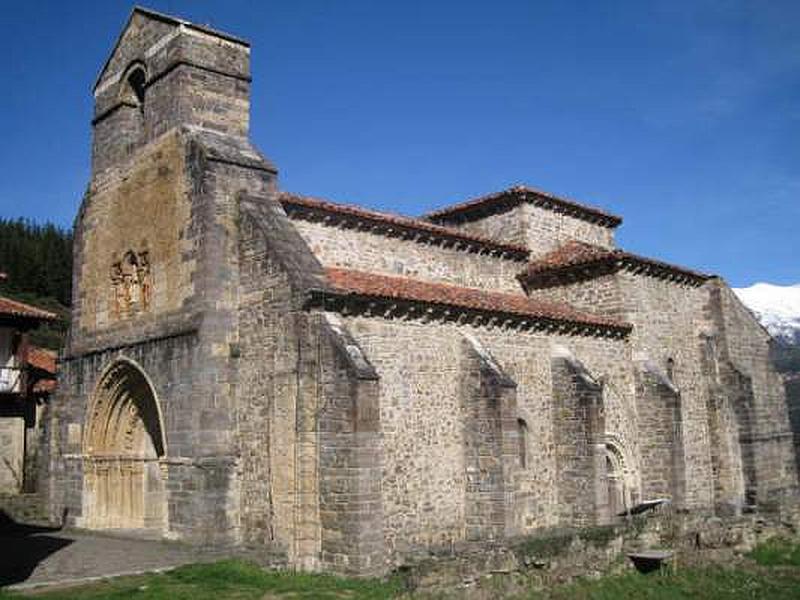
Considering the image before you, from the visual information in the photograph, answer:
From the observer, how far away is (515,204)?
21.7m

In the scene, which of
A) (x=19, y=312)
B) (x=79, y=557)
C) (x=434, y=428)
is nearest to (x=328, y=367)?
(x=434, y=428)

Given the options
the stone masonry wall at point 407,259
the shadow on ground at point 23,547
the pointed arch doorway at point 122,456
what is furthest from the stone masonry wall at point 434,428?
the shadow on ground at point 23,547

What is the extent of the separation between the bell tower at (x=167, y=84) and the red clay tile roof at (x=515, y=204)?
859 cm

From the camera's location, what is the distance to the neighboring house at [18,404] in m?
24.9

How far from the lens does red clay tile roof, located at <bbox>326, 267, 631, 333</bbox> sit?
45.2 feet

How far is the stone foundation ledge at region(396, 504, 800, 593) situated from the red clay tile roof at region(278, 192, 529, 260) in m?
7.31

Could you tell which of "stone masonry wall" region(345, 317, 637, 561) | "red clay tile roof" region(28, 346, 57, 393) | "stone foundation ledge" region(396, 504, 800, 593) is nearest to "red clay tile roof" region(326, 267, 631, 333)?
"stone masonry wall" region(345, 317, 637, 561)

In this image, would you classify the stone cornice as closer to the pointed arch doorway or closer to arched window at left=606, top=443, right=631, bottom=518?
arched window at left=606, top=443, right=631, bottom=518

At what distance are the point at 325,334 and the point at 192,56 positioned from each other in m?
6.79

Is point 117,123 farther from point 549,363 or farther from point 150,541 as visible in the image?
point 549,363

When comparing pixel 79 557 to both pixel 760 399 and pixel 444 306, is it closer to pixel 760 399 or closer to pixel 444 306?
pixel 444 306

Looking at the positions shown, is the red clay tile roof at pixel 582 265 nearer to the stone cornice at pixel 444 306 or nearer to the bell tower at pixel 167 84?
the stone cornice at pixel 444 306

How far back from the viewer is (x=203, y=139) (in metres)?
14.7

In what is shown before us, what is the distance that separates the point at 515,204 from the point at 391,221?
5786mm
